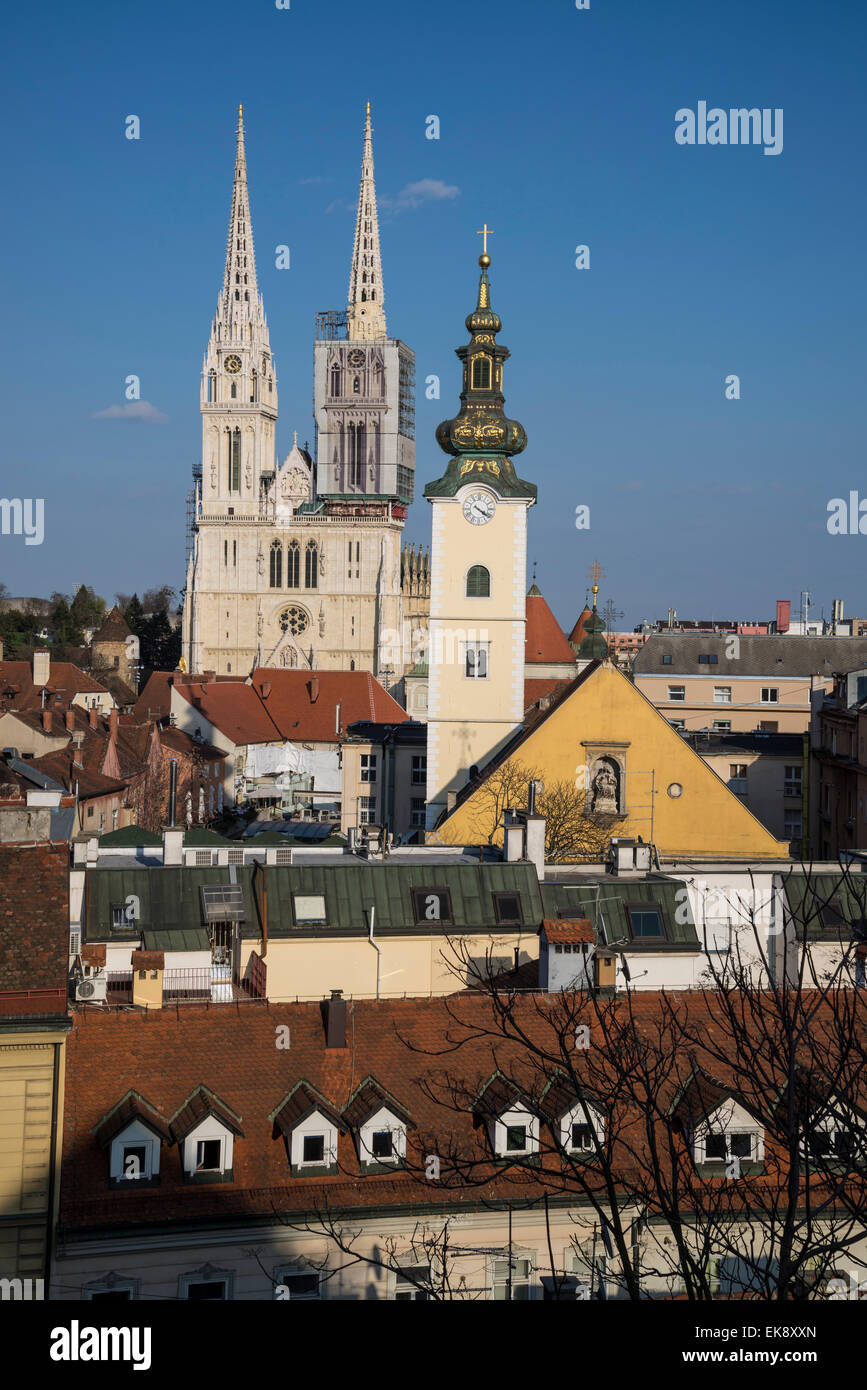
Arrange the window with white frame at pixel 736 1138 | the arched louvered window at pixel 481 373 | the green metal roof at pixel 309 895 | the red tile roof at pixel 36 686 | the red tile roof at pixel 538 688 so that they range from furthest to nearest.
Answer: the red tile roof at pixel 36 686 → the red tile roof at pixel 538 688 → the arched louvered window at pixel 481 373 → the green metal roof at pixel 309 895 → the window with white frame at pixel 736 1138

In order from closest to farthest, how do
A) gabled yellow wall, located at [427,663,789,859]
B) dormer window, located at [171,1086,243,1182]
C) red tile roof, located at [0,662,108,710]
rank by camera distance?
dormer window, located at [171,1086,243,1182]
gabled yellow wall, located at [427,663,789,859]
red tile roof, located at [0,662,108,710]

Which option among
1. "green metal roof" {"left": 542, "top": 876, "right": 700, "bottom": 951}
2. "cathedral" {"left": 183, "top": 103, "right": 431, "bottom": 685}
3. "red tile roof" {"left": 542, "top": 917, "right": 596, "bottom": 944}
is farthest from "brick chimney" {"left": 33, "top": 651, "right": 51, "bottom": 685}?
"red tile roof" {"left": 542, "top": 917, "right": 596, "bottom": 944}

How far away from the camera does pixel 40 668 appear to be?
88375mm

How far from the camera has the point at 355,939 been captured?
22.3 metres

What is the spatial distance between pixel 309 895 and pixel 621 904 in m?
4.82

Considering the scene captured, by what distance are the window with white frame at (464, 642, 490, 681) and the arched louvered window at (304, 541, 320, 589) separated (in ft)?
274

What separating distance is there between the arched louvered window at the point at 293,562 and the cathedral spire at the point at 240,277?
64.5ft

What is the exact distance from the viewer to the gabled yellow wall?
1357 inches

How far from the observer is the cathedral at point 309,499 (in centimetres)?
12638

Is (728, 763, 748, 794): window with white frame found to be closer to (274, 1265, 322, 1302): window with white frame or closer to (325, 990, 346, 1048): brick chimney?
(325, 990, 346, 1048): brick chimney

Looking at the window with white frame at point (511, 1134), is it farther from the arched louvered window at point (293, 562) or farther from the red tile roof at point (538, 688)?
the arched louvered window at point (293, 562)

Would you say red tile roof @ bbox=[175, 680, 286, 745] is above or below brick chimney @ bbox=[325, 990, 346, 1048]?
above

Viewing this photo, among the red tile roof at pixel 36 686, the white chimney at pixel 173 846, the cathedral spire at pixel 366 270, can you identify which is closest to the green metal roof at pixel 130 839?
the white chimney at pixel 173 846

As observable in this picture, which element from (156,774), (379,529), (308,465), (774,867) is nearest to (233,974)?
(774,867)
